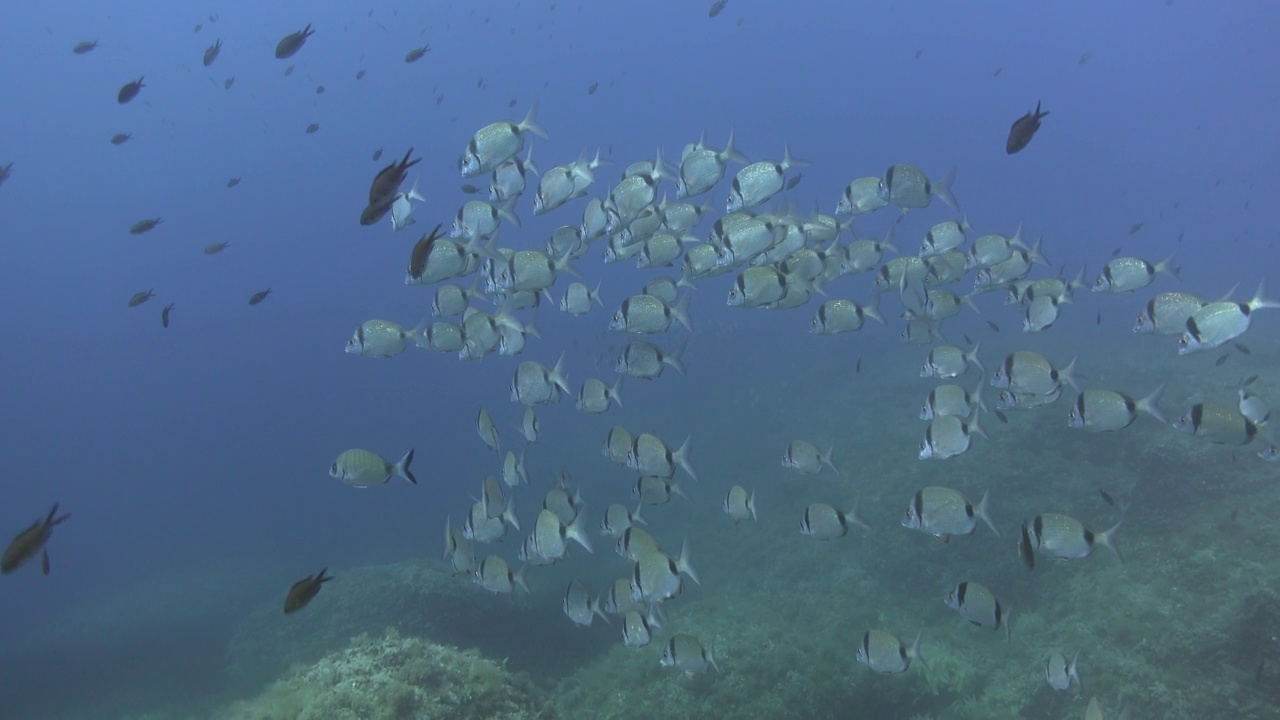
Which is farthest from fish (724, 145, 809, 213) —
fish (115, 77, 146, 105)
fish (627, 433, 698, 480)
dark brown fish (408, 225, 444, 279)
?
fish (115, 77, 146, 105)

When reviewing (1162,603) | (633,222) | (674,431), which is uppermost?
(633,222)

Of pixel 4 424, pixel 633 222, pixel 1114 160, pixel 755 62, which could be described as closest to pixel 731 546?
pixel 633 222

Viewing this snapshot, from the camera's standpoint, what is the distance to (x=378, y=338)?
21.3 ft

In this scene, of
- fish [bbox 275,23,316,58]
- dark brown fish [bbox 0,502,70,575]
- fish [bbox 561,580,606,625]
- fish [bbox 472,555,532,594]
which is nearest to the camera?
dark brown fish [bbox 0,502,70,575]

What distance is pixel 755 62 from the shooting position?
15362cm

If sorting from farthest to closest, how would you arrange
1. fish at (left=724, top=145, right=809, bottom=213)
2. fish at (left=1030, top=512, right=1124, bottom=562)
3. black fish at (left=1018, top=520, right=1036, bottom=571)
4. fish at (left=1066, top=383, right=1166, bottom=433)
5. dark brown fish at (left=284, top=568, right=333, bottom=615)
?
fish at (left=724, top=145, right=809, bottom=213) < fish at (left=1066, top=383, right=1166, bottom=433) < fish at (left=1030, top=512, right=1124, bottom=562) < black fish at (left=1018, top=520, right=1036, bottom=571) < dark brown fish at (left=284, top=568, right=333, bottom=615)

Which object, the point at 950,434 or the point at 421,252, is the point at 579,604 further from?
the point at 950,434

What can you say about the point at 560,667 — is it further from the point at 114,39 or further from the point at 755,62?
the point at 755,62

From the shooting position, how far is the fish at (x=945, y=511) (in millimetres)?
5195

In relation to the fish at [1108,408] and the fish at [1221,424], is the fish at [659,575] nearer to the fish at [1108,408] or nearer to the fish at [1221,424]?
the fish at [1108,408]

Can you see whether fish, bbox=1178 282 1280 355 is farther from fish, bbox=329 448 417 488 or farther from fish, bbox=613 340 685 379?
fish, bbox=329 448 417 488

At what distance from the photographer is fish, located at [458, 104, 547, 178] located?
6055 mm

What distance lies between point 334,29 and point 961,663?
132 metres

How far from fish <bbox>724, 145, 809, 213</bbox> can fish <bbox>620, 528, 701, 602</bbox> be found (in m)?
3.23
